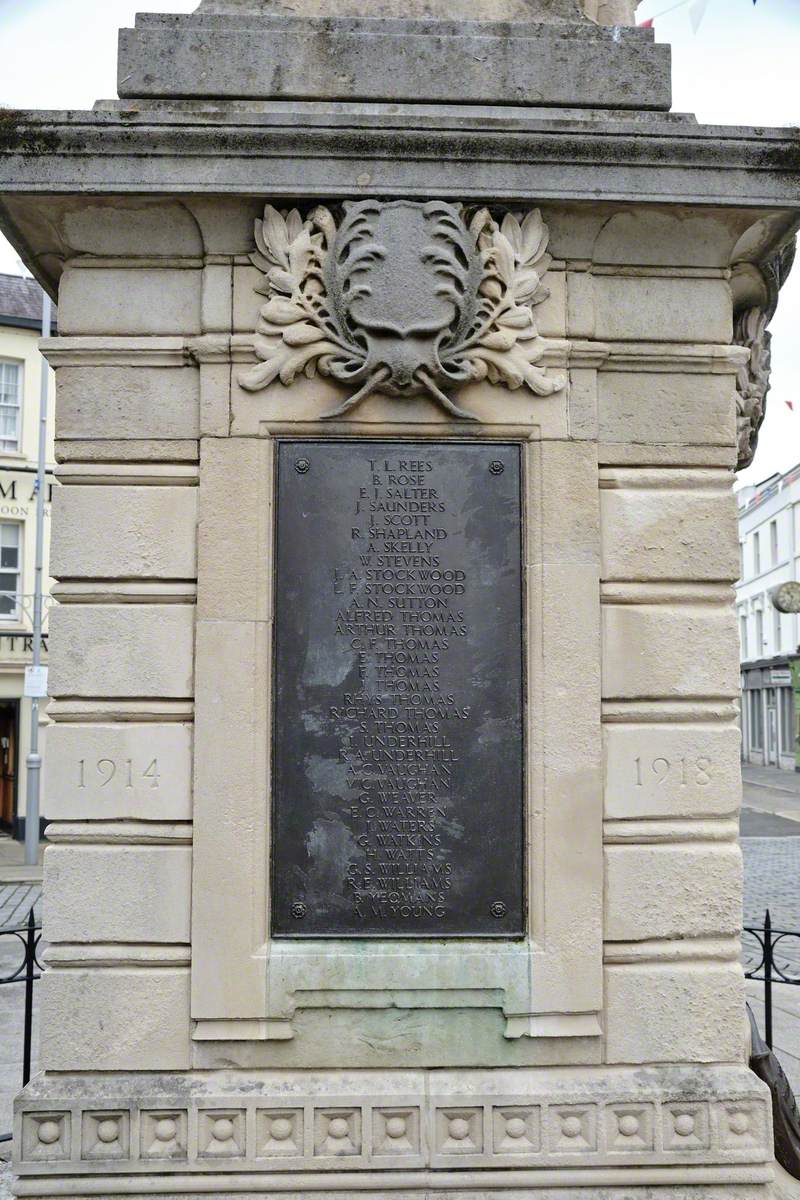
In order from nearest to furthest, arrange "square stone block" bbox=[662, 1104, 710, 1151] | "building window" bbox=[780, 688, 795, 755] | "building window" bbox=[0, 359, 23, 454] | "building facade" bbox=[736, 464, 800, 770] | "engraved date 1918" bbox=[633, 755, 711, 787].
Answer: "square stone block" bbox=[662, 1104, 710, 1151] < "engraved date 1918" bbox=[633, 755, 711, 787] < "building window" bbox=[0, 359, 23, 454] < "building window" bbox=[780, 688, 795, 755] < "building facade" bbox=[736, 464, 800, 770]

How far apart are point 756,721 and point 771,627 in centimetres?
565

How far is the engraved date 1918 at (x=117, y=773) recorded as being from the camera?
519cm

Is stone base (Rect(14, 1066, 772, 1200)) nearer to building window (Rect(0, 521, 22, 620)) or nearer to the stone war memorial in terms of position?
the stone war memorial

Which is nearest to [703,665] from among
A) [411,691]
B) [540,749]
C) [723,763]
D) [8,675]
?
[723,763]

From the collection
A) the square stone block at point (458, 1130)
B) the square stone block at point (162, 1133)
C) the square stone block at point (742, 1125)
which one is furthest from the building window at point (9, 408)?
the square stone block at point (742, 1125)

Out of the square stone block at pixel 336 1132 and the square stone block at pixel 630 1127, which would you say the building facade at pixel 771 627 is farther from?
the square stone block at pixel 336 1132

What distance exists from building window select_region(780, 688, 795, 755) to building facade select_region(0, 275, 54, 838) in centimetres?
3669

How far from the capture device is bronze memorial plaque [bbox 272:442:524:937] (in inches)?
205

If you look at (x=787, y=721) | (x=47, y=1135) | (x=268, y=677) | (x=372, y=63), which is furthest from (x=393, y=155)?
(x=787, y=721)

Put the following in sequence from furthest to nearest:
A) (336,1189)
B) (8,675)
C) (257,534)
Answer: (8,675), (257,534), (336,1189)

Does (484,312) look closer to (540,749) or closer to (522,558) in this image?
(522,558)

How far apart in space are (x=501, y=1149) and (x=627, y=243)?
14.9ft

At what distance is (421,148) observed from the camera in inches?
204

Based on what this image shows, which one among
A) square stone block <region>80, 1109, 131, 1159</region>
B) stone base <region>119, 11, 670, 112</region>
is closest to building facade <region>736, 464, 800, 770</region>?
stone base <region>119, 11, 670, 112</region>
